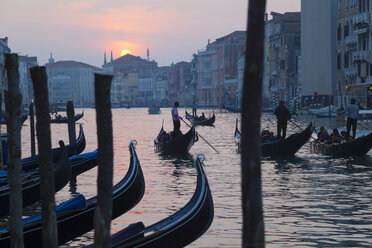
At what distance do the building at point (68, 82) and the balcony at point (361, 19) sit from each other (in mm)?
111577

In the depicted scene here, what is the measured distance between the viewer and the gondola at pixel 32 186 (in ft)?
26.6

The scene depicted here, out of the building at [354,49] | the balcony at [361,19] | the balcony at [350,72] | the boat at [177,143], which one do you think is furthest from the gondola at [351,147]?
the balcony at [350,72]

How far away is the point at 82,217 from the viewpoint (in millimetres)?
6426

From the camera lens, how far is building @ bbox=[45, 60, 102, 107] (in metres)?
145

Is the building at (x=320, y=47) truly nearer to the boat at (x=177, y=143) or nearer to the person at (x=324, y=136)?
the boat at (x=177, y=143)

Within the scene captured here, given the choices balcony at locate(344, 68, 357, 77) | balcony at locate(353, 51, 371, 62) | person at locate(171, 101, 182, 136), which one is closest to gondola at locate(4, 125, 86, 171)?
person at locate(171, 101, 182, 136)

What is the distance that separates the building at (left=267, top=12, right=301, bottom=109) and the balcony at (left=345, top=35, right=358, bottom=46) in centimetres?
1509

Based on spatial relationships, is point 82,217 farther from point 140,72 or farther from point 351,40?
point 140,72

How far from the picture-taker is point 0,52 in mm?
63000

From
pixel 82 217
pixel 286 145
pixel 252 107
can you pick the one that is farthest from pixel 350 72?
pixel 252 107

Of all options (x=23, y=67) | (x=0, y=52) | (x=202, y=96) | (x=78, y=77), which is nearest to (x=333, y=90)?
(x=0, y=52)

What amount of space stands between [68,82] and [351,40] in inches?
4373

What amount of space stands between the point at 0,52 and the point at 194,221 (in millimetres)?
59858

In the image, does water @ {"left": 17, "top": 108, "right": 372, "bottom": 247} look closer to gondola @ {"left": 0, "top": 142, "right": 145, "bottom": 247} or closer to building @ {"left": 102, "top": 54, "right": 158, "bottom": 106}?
gondola @ {"left": 0, "top": 142, "right": 145, "bottom": 247}
